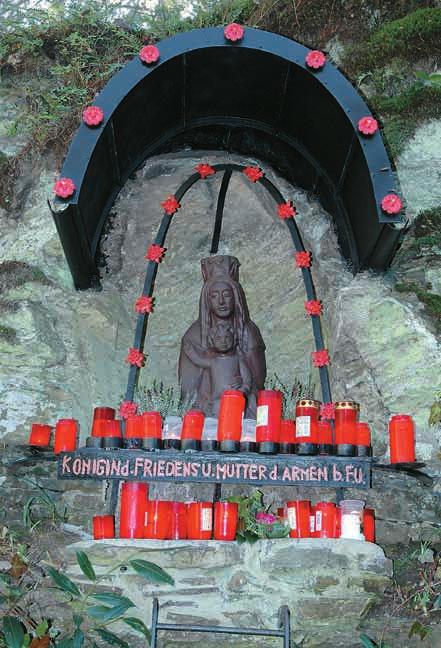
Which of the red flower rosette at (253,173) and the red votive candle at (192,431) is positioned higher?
the red flower rosette at (253,173)

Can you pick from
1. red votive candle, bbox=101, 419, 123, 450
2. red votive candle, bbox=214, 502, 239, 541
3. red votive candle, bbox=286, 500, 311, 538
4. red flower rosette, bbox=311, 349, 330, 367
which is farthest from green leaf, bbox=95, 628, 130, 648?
red flower rosette, bbox=311, 349, 330, 367

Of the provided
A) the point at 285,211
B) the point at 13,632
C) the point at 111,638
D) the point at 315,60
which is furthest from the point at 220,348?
the point at 13,632

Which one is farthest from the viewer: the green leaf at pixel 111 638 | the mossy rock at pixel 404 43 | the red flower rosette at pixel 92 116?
the mossy rock at pixel 404 43

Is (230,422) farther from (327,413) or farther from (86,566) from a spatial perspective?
(86,566)

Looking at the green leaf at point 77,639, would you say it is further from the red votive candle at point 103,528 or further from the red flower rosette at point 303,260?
the red flower rosette at point 303,260

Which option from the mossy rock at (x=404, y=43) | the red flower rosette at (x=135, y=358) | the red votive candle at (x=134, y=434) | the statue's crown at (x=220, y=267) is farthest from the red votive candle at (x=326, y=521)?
the mossy rock at (x=404, y=43)

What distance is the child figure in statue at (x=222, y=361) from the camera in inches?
201

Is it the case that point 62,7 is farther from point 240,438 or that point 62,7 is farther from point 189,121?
point 240,438

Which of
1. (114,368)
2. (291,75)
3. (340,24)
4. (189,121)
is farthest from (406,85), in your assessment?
(114,368)

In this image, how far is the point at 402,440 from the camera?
4.17 m

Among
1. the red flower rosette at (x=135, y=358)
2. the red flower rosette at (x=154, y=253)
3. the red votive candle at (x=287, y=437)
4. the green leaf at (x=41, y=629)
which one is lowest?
the green leaf at (x=41, y=629)

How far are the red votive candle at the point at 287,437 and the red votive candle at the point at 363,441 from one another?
0.36 meters

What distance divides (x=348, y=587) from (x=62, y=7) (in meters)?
5.47

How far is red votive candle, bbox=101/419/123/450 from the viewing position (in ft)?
13.5
